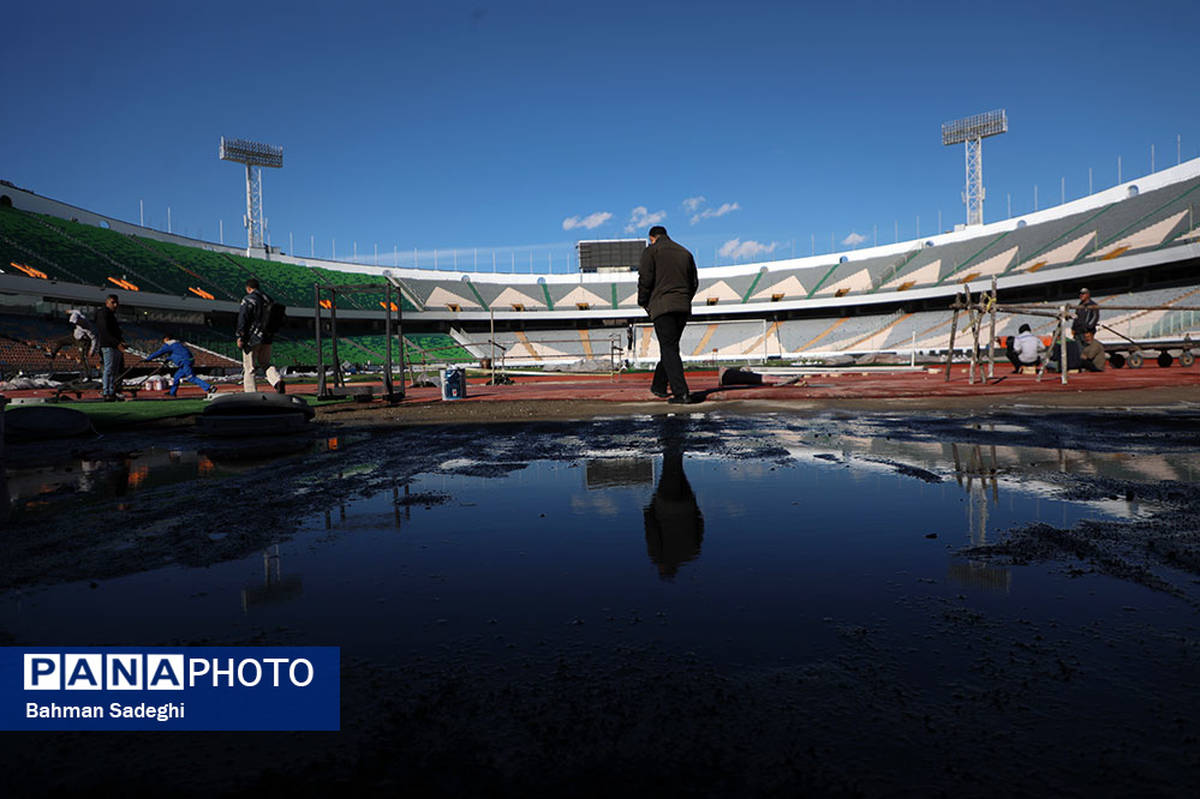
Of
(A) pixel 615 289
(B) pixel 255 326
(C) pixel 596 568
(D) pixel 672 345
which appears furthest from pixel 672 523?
(A) pixel 615 289

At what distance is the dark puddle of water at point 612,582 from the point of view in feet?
4.91

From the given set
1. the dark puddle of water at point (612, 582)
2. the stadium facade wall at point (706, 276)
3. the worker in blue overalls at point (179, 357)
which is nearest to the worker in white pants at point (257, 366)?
the worker in blue overalls at point (179, 357)

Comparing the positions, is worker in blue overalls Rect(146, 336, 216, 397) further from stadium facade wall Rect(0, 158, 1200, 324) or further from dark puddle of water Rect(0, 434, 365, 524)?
stadium facade wall Rect(0, 158, 1200, 324)

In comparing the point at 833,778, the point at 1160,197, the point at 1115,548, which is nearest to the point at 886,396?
the point at 1115,548

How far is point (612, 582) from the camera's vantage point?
1.83m

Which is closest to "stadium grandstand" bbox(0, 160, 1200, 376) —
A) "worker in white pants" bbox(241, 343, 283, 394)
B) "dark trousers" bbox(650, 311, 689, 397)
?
"worker in white pants" bbox(241, 343, 283, 394)

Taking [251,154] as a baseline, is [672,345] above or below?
below

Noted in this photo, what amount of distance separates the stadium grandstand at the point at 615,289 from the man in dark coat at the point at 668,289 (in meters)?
19.1

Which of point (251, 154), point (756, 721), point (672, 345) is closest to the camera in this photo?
point (756, 721)

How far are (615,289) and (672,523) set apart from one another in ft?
199

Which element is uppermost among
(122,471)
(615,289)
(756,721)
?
(615,289)

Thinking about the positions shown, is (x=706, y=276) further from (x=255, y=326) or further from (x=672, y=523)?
(x=672, y=523)

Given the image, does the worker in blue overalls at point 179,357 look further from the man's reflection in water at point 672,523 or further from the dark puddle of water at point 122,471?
the man's reflection in water at point 672,523

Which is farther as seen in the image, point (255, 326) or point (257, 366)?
point (257, 366)
